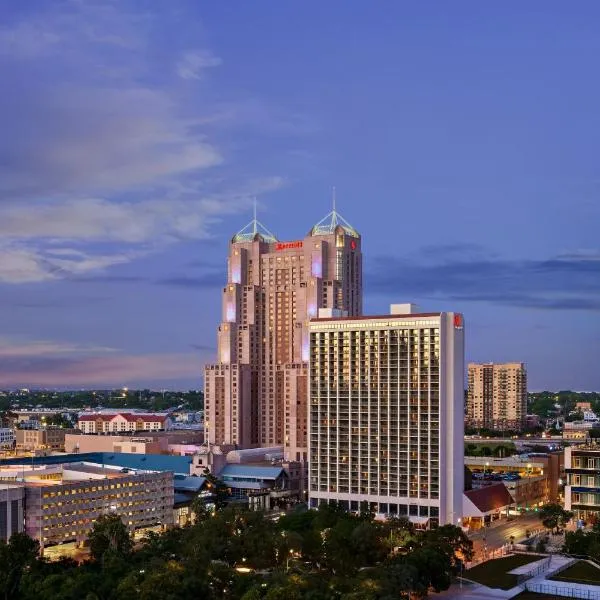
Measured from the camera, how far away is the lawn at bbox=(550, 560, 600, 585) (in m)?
86.0

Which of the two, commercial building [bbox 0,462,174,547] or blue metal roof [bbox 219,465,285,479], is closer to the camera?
commercial building [bbox 0,462,174,547]

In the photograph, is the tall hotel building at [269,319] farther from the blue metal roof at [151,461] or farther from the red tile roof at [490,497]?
the red tile roof at [490,497]

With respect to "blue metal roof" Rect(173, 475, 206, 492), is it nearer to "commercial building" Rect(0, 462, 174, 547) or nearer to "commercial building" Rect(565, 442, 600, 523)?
"commercial building" Rect(0, 462, 174, 547)

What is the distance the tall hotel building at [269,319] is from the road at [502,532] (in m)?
49.8

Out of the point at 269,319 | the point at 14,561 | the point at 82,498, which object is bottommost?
the point at 14,561

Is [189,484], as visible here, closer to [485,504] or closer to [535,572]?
[485,504]

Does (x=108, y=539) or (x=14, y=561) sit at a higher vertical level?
(x=108, y=539)

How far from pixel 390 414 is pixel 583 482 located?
26.1m

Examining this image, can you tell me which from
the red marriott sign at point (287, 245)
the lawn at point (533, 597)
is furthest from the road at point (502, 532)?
the red marriott sign at point (287, 245)

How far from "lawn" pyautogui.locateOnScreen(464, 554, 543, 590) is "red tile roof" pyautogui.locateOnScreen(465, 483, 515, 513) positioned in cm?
2277

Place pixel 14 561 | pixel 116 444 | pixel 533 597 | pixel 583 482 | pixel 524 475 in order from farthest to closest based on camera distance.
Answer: pixel 116 444 < pixel 524 475 < pixel 583 482 < pixel 14 561 < pixel 533 597

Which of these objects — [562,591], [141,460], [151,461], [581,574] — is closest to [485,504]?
[581,574]

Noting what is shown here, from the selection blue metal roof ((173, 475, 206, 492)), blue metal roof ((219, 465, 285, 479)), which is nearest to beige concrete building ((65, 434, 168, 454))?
blue metal roof ((219, 465, 285, 479))

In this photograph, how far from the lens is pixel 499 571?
300ft
